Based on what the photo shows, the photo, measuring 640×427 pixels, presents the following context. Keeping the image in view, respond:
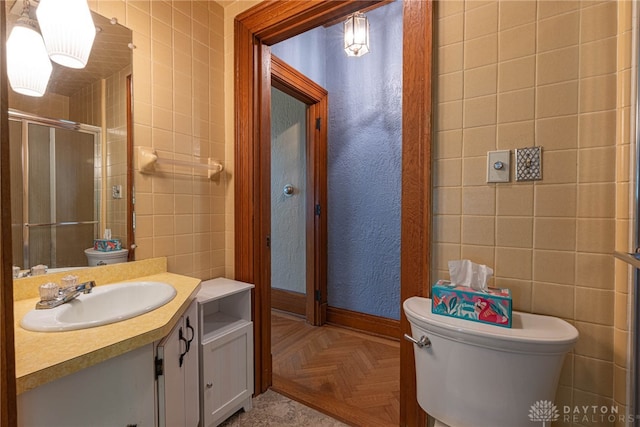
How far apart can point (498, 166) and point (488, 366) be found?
650 mm

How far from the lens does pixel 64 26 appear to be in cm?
100

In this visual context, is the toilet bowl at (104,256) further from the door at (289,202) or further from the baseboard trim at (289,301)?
the baseboard trim at (289,301)

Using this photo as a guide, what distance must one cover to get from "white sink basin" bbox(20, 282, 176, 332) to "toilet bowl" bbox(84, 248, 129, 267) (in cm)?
13

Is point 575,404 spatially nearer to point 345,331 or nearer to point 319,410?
point 319,410

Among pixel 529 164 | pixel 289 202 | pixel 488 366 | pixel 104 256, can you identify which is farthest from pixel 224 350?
pixel 289 202

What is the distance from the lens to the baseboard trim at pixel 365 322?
235cm

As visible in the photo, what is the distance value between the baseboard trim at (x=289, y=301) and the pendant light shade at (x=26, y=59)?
92.4 inches

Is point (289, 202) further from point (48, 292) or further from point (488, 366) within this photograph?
point (488, 366)

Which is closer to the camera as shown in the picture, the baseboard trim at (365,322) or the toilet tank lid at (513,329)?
the toilet tank lid at (513,329)

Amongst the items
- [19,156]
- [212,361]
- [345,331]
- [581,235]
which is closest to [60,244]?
[19,156]

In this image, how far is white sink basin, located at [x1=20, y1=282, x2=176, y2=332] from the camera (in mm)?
788

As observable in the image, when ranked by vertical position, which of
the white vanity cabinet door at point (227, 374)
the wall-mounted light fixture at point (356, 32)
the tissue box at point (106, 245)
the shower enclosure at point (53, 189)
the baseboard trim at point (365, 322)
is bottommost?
the baseboard trim at point (365, 322)

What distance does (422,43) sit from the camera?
3.62ft

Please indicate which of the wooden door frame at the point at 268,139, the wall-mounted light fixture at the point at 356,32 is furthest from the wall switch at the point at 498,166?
the wall-mounted light fixture at the point at 356,32
